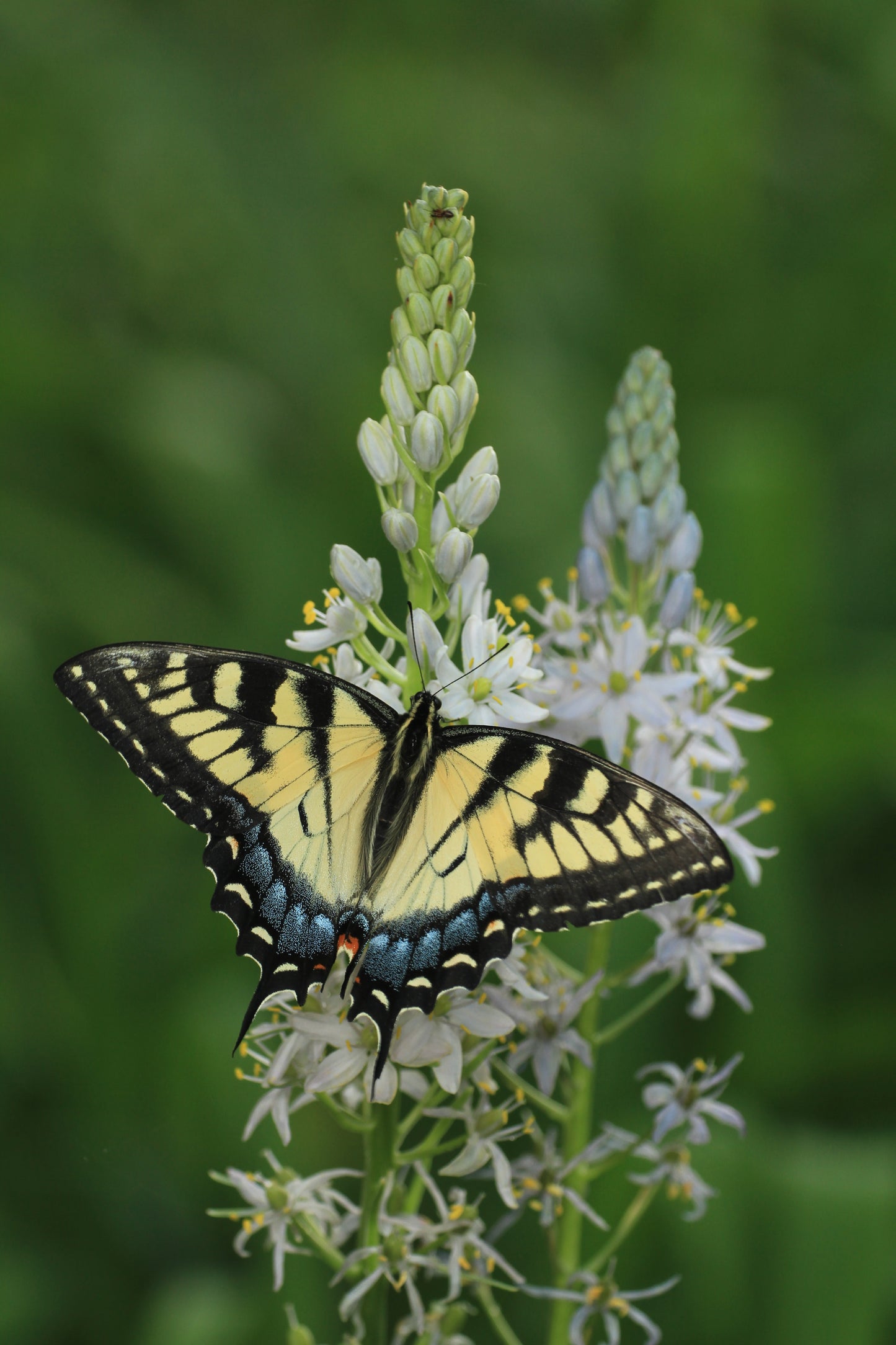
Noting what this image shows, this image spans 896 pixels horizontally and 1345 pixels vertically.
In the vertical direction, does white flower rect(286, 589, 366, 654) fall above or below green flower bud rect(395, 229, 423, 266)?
below

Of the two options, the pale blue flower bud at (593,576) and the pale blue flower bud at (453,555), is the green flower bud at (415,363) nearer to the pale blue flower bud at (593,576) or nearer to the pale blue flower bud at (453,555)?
the pale blue flower bud at (453,555)

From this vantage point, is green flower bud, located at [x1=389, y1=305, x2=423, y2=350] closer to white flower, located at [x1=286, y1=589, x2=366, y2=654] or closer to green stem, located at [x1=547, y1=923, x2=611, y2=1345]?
white flower, located at [x1=286, y1=589, x2=366, y2=654]

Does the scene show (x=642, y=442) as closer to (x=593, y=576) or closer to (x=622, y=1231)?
(x=593, y=576)

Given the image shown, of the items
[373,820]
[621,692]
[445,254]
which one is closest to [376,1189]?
[373,820]

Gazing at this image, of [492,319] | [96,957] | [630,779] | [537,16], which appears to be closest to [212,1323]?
[96,957]

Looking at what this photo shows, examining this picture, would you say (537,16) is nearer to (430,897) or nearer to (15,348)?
(15,348)

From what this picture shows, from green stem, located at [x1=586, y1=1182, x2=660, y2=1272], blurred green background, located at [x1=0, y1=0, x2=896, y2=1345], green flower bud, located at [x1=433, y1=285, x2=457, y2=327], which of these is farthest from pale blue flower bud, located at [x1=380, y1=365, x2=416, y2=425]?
blurred green background, located at [x1=0, y1=0, x2=896, y2=1345]

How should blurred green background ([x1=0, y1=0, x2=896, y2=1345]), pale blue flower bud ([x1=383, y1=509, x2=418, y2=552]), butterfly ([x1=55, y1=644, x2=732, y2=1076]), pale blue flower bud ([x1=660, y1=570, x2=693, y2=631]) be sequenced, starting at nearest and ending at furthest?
1. butterfly ([x1=55, y1=644, x2=732, y2=1076])
2. pale blue flower bud ([x1=383, y1=509, x2=418, y2=552])
3. pale blue flower bud ([x1=660, y1=570, x2=693, y2=631])
4. blurred green background ([x1=0, y1=0, x2=896, y2=1345])
